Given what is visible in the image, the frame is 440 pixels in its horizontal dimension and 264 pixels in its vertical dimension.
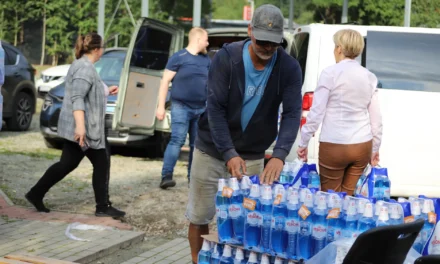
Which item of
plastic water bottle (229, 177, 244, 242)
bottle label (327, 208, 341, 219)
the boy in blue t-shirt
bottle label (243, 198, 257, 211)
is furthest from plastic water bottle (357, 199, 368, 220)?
the boy in blue t-shirt

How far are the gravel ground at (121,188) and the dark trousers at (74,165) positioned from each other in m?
0.37

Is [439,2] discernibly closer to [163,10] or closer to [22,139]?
[163,10]

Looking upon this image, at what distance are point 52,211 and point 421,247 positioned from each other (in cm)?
493

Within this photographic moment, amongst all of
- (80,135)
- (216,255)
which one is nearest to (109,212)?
(80,135)

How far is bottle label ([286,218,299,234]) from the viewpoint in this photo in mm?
4473

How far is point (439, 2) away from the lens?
2645 centimetres

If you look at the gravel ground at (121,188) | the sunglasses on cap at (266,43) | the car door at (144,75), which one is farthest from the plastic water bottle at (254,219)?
the car door at (144,75)

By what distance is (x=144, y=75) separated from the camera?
11758 mm

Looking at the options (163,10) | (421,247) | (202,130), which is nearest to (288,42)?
(202,130)

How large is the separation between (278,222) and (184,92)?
546 centimetres

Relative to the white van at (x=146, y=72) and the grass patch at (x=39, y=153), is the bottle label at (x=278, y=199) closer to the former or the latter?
the white van at (x=146, y=72)

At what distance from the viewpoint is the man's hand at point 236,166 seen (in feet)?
16.6

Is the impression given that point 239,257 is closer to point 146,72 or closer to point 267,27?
point 267,27

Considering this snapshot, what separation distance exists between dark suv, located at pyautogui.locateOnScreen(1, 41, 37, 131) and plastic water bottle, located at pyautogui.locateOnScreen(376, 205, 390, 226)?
467 inches
